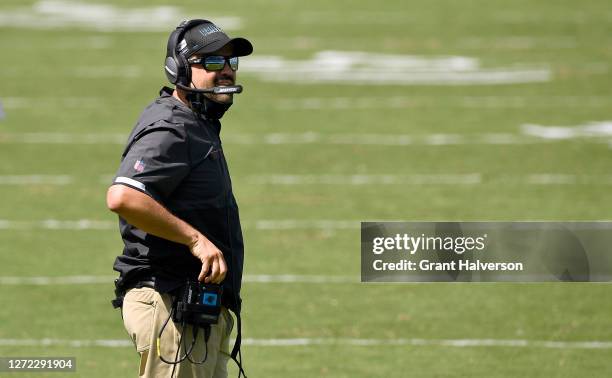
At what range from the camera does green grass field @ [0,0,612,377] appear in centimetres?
876

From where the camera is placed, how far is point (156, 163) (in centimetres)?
496

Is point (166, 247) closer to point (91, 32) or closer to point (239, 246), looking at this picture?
point (239, 246)

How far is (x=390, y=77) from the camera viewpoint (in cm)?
1861

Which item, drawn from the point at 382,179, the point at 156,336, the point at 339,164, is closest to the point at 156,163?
the point at 156,336

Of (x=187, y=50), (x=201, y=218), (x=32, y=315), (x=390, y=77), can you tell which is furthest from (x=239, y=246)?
(x=390, y=77)

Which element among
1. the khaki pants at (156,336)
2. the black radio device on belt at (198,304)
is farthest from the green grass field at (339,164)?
the black radio device on belt at (198,304)

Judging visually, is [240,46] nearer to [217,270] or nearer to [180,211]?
[180,211]

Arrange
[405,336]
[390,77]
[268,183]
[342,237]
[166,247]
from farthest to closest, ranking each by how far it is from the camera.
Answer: [390,77] < [268,183] < [342,237] < [405,336] < [166,247]

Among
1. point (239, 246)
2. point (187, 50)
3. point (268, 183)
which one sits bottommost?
point (268, 183)

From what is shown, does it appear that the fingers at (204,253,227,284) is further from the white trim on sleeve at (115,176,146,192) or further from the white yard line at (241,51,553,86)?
the white yard line at (241,51,553,86)

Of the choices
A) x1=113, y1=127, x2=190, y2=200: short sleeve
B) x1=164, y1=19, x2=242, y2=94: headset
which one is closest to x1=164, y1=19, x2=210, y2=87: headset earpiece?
x1=164, y1=19, x2=242, y2=94: headset

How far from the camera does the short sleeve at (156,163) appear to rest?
16.1ft

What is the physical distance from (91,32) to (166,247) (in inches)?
694

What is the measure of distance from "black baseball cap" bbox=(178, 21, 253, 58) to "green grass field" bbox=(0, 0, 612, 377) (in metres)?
3.16
